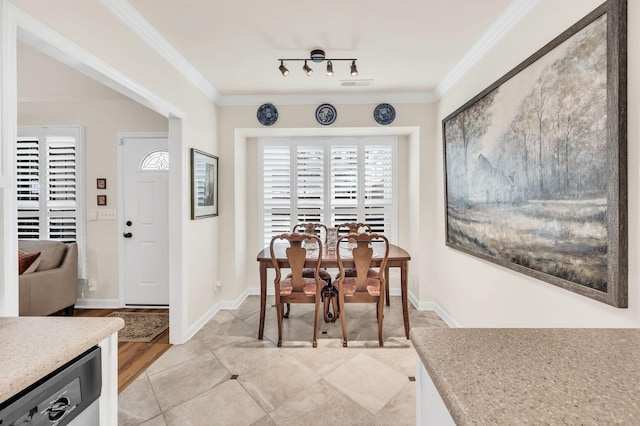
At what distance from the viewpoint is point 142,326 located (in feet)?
10.7

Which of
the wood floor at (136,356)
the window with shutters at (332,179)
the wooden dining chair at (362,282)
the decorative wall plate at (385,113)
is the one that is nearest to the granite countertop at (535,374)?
the wooden dining chair at (362,282)

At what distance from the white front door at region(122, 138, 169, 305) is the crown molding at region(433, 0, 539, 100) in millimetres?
3352

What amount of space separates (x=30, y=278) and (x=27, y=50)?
91.3 inches

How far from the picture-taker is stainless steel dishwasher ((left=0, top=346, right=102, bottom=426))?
27.7 inches

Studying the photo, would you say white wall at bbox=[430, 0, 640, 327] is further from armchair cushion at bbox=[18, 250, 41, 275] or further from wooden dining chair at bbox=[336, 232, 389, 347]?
armchair cushion at bbox=[18, 250, 41, 275]

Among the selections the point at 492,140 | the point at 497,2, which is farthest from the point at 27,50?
the point at 492,140

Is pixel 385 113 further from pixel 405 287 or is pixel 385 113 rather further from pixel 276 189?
pixel 405 287

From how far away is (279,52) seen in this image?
2695 millimetres

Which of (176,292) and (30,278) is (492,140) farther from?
(30,278)

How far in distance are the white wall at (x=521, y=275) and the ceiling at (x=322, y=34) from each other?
Result: 265mm

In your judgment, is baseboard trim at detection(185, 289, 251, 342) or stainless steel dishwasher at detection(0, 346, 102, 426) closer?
stainless steel dishwasher at detection(0, 346, 102, 426)

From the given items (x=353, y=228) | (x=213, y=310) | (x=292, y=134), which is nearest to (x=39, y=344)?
(x=213, y=310)

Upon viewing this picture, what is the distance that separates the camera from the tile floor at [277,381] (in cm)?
191

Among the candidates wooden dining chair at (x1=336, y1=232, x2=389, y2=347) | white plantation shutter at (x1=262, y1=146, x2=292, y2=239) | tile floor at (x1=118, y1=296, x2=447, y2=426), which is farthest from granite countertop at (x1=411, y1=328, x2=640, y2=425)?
white plantation shutter at (x1=262, y1=146, x2=292, y2=239)
